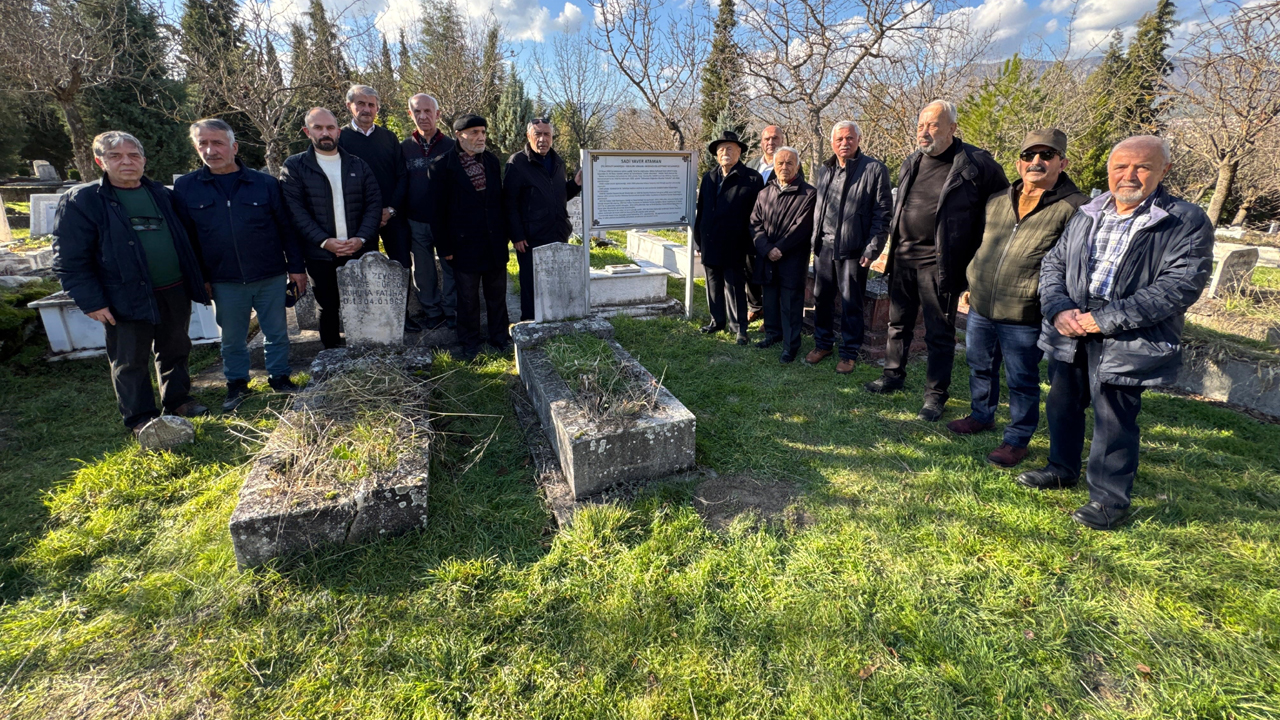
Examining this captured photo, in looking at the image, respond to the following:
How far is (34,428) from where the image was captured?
4082mm

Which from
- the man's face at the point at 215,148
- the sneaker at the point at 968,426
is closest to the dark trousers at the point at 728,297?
the sneaker at the point at 968,426

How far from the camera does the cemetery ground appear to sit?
2.11 m

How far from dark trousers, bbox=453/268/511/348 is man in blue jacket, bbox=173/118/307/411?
1.32m

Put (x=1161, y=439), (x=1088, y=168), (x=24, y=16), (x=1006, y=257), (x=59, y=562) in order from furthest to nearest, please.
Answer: (x=1088, y=168) < (x=24, y=16) < (x=1161, y=439) < (x=1006, y=257) < (x=59, y=562)

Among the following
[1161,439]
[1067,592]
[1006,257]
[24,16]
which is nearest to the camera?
[1067,592]

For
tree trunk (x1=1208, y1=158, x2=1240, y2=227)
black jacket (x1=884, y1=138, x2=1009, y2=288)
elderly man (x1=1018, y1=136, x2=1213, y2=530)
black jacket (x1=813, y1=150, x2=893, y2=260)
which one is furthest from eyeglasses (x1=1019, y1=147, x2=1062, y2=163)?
tree trunk (x1=1208, y1=158, x2=1240, y2=227)

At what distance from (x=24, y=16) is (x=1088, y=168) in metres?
27.0

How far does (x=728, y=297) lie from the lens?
618cm

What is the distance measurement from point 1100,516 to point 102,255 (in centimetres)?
598

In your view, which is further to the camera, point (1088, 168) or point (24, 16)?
point (1088, 168)

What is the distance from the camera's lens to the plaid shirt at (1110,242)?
8.84ft

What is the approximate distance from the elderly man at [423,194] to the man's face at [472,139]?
218 mm

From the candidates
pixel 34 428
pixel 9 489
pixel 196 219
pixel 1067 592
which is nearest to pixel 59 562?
pixel 9 489

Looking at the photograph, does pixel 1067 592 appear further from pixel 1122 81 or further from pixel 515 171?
pixel 1122 81
